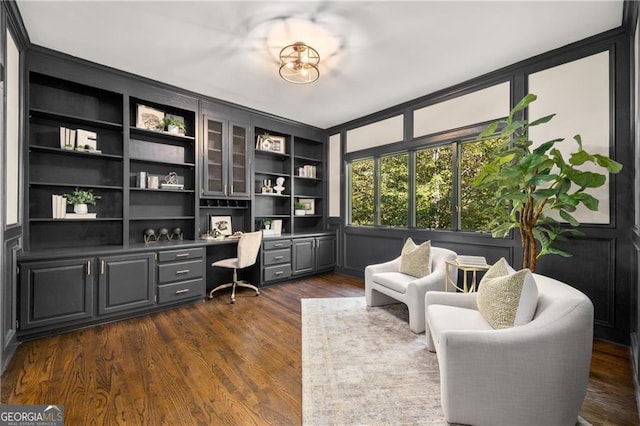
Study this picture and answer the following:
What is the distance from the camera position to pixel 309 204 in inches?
225

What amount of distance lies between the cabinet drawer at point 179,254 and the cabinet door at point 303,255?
5.23 ft

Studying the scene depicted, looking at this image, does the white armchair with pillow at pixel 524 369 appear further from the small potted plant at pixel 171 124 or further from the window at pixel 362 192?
the small potted plant at pixel 171 124

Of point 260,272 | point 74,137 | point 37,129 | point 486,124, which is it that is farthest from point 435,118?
point 37,129

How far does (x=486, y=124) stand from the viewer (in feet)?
11.1

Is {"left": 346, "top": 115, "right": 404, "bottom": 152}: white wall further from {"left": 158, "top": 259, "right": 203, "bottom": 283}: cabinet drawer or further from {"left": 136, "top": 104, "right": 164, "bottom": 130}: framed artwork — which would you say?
{"left": 158, "top": 259, "right": 203, "bottom": 283}: cabinet drawer

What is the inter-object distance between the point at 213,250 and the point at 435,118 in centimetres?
383

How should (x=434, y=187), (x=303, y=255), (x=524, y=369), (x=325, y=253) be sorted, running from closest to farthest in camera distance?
(x=524, y=369)
(x=434, y=187)
(x=303, y=255)
(x=325, y=253)

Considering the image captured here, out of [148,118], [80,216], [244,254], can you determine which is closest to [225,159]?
[148,118]

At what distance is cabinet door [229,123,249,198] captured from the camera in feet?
14.3

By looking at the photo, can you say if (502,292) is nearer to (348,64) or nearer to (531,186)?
(531,186)

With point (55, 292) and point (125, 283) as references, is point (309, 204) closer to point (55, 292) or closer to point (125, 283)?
point (125, 283)

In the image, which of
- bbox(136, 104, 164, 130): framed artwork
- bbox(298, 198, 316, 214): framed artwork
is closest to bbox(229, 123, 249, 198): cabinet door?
bbox(136, 104, 164, 130): framed artwork

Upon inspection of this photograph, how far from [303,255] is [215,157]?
7.07 feet

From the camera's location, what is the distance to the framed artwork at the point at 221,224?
14.3 ft
